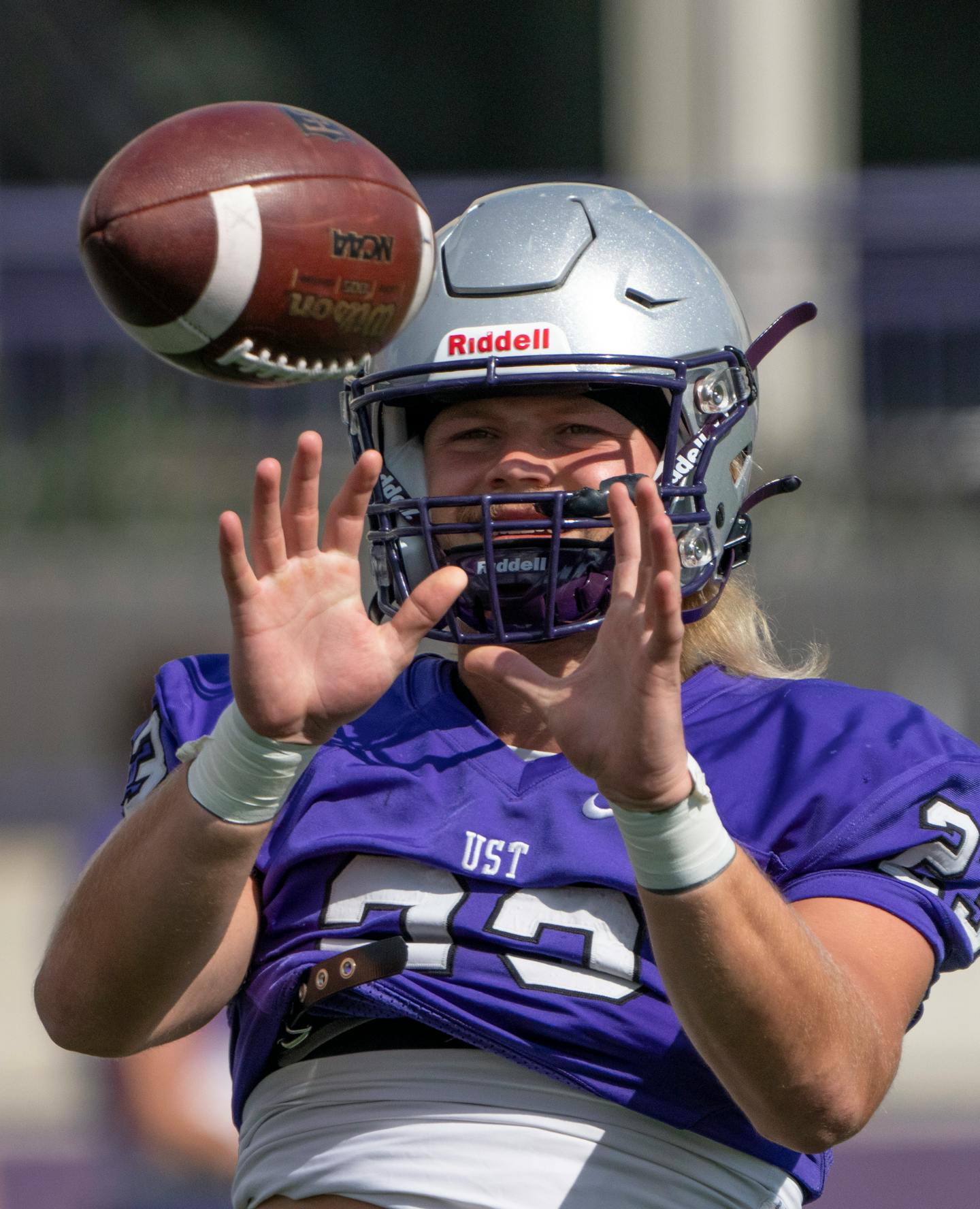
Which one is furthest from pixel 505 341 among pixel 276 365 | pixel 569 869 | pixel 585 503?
pixel 569 869

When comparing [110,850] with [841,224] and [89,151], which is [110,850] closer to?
[841,224]

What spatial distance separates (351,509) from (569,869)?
47 centimetres

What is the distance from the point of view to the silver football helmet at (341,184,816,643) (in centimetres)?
233

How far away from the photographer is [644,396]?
2.50 m

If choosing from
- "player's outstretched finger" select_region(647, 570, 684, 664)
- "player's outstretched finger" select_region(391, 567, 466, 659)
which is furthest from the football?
"player's outstretched finger" select_region(647, 570, 684, 664)

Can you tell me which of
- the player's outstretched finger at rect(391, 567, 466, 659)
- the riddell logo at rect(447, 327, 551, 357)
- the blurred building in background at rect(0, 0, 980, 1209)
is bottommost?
the blurred building in background at rect(0, 0, 980, 1209)

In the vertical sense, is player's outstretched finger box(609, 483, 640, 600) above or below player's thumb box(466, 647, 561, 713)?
above

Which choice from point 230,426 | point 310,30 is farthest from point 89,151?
point 230,426

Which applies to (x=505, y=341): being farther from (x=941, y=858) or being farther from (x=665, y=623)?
(x=941, y=858)

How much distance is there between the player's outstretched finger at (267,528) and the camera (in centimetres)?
192

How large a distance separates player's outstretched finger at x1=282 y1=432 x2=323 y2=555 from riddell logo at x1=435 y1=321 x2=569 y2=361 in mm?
516

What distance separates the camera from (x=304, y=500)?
195 centimetres

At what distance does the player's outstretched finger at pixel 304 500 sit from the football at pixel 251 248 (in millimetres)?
245

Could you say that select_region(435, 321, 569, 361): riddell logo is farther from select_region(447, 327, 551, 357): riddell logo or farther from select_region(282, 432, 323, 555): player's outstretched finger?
select_region(282, 432, 323, 555): player's outstretched finger
